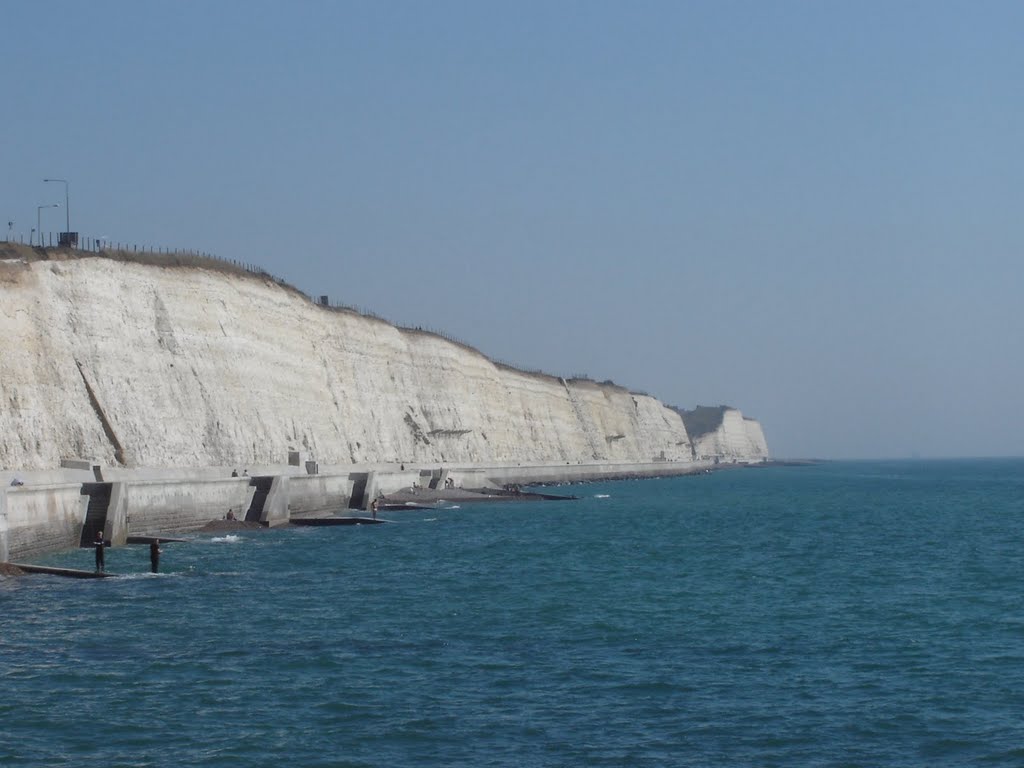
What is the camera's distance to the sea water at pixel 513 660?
16766mm

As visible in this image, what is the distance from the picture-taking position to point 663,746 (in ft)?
54.4

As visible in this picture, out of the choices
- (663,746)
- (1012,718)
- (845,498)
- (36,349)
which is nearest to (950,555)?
(1012,718)

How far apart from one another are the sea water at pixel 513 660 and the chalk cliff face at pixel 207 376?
9.41 meters

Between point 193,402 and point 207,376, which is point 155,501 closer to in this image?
point 193,402

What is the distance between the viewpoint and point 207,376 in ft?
203

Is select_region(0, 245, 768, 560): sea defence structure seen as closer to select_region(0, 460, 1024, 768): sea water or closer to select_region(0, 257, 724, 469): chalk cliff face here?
select_region(0, 257, 724, 469): chalk cliff face

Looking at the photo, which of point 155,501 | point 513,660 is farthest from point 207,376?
point 513,660

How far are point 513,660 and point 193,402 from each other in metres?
40.1

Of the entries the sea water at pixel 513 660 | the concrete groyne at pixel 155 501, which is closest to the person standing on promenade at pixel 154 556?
the sea water at pixel 513 660

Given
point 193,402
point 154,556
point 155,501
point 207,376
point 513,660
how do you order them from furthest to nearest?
point 207,376
point 193,402
point 155,501
point 154,556
point 513,660

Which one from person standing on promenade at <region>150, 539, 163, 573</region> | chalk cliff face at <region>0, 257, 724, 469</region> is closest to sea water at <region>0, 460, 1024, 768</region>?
person standing on promenade at <region>150, 539, 163, 573</region>

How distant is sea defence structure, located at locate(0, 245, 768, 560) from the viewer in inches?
1686

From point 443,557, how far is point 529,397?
8845 centimetres

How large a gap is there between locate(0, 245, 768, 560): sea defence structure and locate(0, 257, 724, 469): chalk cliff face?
0.31 feet
